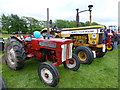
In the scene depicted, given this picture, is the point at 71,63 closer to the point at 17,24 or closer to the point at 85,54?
the point at 85,54

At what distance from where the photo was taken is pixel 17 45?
264cm

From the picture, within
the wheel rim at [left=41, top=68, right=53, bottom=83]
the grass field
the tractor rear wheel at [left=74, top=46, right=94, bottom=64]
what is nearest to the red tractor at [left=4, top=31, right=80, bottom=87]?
the wheel rim at [left=41, top=68, right=53, bottom=83]

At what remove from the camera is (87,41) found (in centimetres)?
432

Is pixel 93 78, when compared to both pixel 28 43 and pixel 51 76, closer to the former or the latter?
pixel 51 76

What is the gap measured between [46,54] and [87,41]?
2.30 m

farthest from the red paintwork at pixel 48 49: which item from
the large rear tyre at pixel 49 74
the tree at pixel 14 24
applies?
the tree at pixel 14 24

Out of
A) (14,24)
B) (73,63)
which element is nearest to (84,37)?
(73,63)

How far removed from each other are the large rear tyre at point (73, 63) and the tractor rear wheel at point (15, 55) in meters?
1.33

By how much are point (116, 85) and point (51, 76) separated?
1496 mm

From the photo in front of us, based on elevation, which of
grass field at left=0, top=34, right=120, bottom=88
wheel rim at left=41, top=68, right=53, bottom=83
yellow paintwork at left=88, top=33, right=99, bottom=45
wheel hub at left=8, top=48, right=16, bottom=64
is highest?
yellow paintwork at left=88, top=33, right=99, bottom=45

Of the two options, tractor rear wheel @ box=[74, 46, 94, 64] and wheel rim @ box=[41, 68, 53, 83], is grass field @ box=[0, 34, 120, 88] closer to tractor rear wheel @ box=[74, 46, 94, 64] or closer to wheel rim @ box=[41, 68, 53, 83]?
wheel rim @ box=[41, 68, 53, 83]

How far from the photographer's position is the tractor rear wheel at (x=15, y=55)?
2.56 meters

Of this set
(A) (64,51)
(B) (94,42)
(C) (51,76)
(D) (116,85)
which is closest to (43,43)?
(A) (64,51)

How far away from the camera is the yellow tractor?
135 inches
